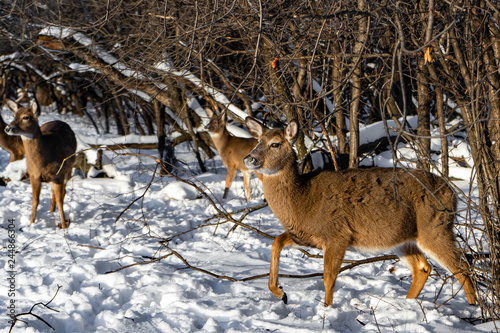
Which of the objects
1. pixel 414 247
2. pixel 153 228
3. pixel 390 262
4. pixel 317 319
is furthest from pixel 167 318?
pixel 153 228

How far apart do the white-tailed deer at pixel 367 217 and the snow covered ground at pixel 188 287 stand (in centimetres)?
25

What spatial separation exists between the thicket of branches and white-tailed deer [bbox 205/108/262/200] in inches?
24.3

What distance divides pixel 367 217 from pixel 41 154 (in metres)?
5.07

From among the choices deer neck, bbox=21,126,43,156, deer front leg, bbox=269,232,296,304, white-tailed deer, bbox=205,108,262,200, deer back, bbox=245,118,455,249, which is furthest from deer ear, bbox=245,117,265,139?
white-tailed deer, bbox=205,108,262,200

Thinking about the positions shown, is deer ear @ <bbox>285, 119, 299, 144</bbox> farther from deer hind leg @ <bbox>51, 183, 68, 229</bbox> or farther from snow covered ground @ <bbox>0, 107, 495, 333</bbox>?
deer hind leg @ <bbox>51, 183, 68, 229</bbox>

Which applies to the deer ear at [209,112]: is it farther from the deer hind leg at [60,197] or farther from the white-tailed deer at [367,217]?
the white-tailed deer at [367,217]

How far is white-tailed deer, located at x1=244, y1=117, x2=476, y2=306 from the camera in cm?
394

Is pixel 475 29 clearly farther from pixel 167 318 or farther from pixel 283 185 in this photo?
pixel 167 318

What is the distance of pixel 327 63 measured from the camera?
24.8 feet

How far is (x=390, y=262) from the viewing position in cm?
523

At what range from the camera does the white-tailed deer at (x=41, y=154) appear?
701 centimetres

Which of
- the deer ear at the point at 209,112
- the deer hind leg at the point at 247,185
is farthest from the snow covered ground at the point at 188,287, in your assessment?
the deer ear at the point at 209,112

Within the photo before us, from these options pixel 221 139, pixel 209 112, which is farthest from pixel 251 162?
pixel 209 112

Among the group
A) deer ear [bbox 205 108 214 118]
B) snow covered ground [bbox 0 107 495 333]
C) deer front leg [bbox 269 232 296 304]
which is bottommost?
snow covered ground [bbox 0 107 495 333]
